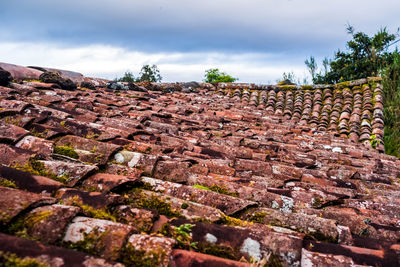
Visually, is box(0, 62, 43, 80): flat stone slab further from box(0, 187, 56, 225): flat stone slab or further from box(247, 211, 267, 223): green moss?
box(247, 211, 267, 223): green moss

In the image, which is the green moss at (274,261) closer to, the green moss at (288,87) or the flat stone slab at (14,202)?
the flat stone slab at (14,202)

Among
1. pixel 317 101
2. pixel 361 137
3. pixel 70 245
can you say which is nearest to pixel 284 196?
pixel 70 245

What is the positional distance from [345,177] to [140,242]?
300cm

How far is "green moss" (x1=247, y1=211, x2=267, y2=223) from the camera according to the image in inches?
73.2

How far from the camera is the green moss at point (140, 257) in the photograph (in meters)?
1.17

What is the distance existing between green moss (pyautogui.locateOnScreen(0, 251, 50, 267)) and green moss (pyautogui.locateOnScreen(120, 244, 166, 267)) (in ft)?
1.06

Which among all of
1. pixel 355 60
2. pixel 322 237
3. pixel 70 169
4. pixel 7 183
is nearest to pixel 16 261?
pixel 7 183

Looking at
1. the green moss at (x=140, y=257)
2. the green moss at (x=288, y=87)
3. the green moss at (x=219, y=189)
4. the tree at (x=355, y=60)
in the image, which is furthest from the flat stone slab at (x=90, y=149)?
the tree at (x=355, y=60)

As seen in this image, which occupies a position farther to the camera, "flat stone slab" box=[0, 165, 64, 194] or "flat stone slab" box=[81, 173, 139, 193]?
"flat stone slab" box=[81, 173, 139, 193]

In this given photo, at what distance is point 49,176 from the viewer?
6.07ft

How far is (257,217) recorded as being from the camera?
1885mm

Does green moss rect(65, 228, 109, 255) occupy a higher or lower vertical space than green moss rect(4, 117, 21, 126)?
lower

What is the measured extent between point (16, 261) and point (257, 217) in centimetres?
142

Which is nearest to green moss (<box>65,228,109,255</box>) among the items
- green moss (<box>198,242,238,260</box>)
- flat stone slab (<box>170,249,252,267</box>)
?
flat stone slab (<box>170,249,252,267</box>)
